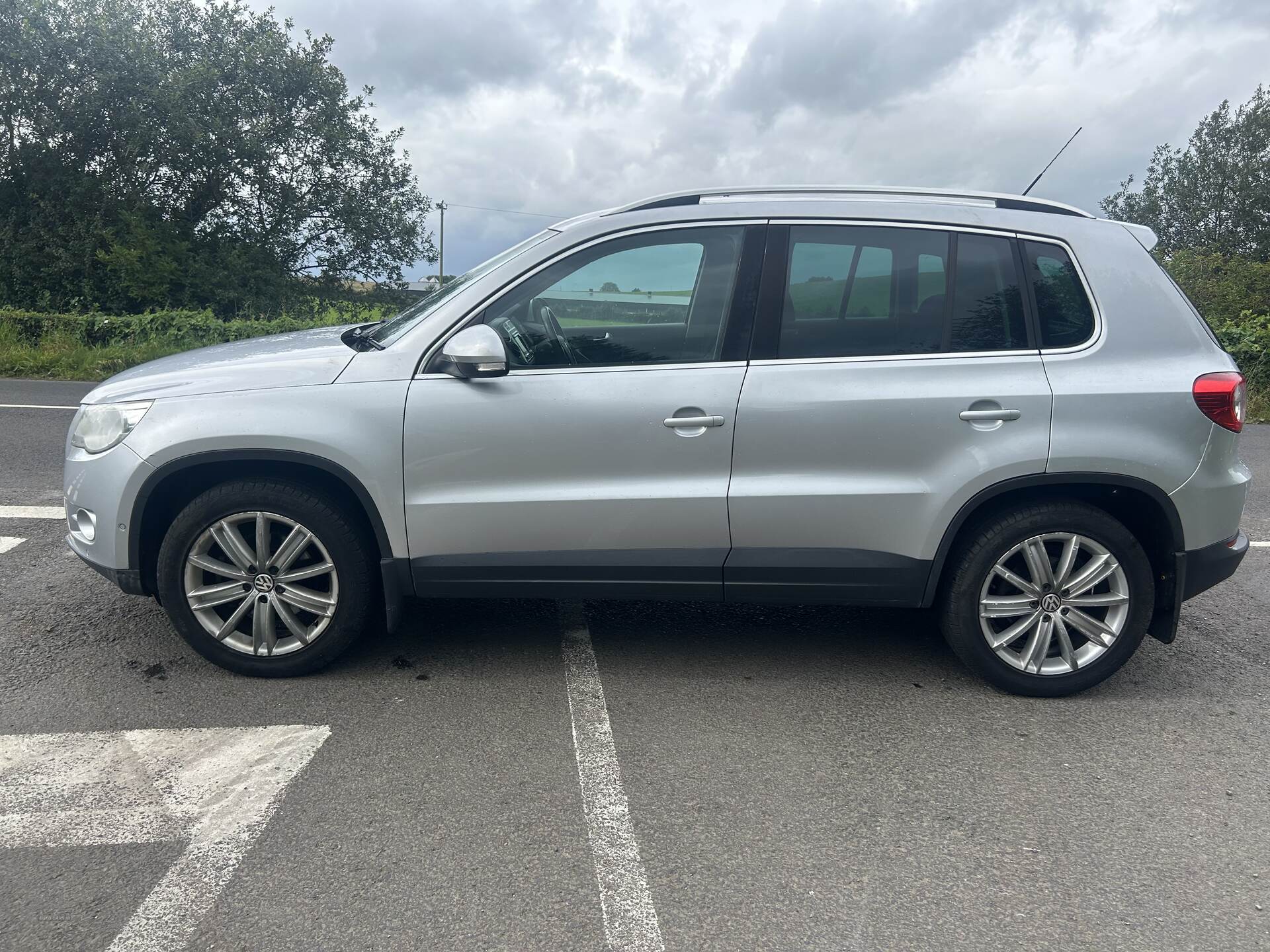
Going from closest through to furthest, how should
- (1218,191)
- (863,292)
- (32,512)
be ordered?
(863,292) < (32,512) < (1218,191)

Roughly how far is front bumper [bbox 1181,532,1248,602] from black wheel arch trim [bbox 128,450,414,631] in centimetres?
303

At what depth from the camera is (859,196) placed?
12.4 feet

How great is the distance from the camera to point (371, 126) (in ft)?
87.2

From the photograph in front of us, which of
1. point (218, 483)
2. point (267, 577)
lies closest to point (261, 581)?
point (267, 577)

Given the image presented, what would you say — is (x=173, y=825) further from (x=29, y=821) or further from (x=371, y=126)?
(x=371, y=126)

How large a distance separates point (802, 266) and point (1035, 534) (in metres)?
1.36

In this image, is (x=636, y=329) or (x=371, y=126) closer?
(x=636, y=329)

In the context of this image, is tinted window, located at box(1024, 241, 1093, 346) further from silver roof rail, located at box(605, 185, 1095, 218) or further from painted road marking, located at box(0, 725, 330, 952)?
painted road marking, located at box(0, 725, 330, 952)

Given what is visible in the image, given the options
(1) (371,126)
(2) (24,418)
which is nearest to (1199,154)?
(1) (371,126)

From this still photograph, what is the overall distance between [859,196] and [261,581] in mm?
2814

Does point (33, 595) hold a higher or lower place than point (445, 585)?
lower

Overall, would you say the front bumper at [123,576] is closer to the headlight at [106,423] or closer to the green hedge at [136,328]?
the headlight at [106,423]

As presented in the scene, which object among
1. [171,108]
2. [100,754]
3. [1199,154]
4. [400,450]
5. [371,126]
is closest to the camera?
[100,754]

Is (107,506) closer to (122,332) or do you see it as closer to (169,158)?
(122,332)
